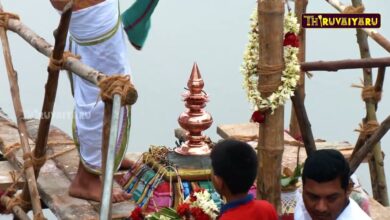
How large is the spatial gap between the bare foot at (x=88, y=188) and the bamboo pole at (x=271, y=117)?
84cm

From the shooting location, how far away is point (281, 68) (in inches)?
142

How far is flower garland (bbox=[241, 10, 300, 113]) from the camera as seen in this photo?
3.61m

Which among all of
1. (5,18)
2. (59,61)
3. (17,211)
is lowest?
(17,211)

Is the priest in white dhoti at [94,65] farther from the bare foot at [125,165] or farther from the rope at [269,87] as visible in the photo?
the rope at [269,87]

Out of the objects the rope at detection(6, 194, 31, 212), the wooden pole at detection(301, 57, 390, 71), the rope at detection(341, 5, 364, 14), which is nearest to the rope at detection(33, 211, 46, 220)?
the rope at detection(6, 194, 31, 212)

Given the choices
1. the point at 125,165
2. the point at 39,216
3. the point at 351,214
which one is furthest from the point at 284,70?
the point at 125,165

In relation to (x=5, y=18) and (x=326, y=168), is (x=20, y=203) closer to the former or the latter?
(x=5, y=18)

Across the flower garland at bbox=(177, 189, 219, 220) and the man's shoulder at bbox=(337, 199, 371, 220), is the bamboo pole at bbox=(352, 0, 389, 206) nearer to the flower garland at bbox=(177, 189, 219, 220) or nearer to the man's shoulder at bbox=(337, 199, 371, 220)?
the flower garland at bbox=(177, 189, 219, 220)

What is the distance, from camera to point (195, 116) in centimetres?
450

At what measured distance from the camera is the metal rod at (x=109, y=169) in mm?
3018

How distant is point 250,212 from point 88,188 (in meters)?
1.40

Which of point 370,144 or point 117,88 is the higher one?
point 117,88

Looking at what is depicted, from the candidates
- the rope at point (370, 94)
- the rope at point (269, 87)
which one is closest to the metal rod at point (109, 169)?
the rope at point (269, 87)

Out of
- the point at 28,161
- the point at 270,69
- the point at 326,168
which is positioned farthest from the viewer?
the point at 28,161
